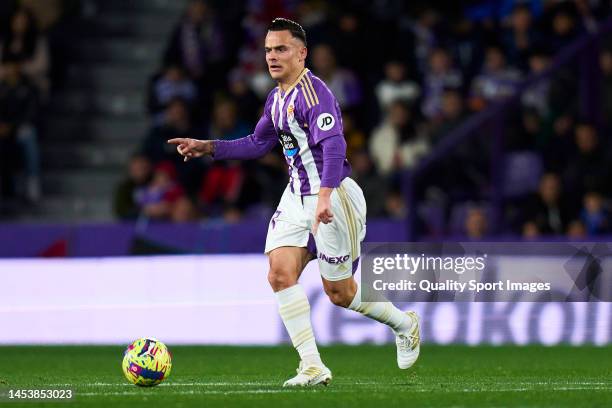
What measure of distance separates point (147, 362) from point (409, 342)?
5.89 feet

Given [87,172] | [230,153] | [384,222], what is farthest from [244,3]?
[230,153]

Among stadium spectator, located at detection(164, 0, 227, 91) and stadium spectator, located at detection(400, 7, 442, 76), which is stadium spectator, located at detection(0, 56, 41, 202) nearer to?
stadium spectator, located at detection(164, 0, 227, 91)

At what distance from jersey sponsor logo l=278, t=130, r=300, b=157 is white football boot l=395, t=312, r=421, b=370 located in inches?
54.6

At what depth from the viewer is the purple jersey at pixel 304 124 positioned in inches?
338

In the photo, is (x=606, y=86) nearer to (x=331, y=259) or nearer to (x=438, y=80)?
(x=438, y=80)

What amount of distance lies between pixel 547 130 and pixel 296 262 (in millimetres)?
6937

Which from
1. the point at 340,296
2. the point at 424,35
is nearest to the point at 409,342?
the point at 340,296

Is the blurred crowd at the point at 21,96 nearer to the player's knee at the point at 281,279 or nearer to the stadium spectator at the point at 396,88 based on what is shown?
the stadium spectator at the point at 396,88

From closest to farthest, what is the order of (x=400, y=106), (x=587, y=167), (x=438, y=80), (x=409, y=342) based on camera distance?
(x=409, y=342)
(x=587, y=167)
(x=400, y=106)
(x=438, y=80)

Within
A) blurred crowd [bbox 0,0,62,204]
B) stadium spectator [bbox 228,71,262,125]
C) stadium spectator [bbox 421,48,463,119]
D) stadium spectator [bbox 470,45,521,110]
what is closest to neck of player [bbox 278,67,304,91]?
stadium spectator [bbox 470,45,521,110]

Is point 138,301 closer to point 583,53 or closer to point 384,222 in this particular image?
point 384,222

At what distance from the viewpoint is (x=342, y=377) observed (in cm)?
966

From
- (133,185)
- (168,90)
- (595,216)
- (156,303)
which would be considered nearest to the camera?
(156,303)

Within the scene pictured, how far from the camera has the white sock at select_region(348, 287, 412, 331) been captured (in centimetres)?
909
